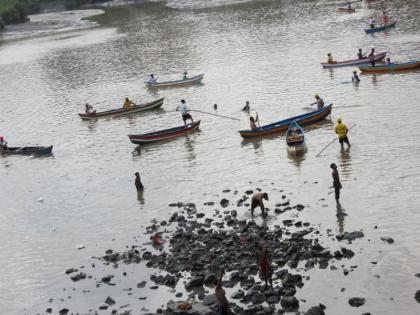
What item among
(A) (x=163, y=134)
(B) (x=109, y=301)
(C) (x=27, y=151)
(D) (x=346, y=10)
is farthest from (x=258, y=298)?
(D) (x=346, y=10)

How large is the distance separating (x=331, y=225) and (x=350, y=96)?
1972cm

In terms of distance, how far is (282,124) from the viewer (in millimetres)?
34938

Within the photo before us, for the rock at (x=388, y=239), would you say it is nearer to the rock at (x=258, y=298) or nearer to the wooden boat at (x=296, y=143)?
the rock at (x=258, y=298)

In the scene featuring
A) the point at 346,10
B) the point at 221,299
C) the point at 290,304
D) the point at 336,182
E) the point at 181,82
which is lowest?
the point at 290,304

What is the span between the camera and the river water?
2117cm

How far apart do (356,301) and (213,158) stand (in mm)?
16473

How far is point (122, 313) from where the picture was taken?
19.3 meters

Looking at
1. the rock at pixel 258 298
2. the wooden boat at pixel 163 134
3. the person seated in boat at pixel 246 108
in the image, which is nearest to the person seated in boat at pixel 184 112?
the wooden boat at pixel 163 134

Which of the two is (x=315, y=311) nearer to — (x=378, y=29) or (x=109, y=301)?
(x=109, y=301)

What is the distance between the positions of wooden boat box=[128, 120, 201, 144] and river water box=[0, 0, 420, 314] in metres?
0.57

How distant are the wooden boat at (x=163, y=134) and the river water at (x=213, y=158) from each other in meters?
0.57

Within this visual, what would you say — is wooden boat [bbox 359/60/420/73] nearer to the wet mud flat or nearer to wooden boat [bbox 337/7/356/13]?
the wet mud flat

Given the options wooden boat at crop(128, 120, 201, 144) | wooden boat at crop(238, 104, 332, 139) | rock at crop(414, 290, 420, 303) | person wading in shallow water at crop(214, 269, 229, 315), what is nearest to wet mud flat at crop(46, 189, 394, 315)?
person wading in shallow water at crop(214, 269, 229, 315)

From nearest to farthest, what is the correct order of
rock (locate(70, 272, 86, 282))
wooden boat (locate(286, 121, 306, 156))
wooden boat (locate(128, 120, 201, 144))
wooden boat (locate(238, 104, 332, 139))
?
rock (locate(70, 272, 86, 282)), wooden boat (locate(286, 121, 306, 156)), wooden boat (locate(238, 104, 332, 139)), wooden boat (locate(128, 120, 201, 144))
